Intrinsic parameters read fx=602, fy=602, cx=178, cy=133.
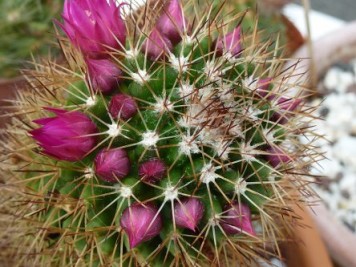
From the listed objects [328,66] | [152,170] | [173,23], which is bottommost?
[328,66]

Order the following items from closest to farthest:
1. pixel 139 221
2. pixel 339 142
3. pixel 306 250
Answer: pixel 139 221
pixel 306 250
pixel 339 142

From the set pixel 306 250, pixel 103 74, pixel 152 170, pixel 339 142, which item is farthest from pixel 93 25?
pixel 339 142

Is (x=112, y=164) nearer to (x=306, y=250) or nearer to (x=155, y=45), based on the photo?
(x=155, y=45)

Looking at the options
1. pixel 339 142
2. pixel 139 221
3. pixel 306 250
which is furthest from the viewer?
pixel 339 142

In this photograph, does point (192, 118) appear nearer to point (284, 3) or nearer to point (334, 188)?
point (334, 188)

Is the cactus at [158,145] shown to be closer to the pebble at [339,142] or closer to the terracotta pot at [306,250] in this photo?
the terracotta pot at [306,250]

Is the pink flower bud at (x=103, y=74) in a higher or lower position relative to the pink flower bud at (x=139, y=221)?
higher

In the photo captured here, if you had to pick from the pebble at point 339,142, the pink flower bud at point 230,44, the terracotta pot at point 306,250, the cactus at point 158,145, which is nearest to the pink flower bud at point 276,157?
the cactus at point 158,145

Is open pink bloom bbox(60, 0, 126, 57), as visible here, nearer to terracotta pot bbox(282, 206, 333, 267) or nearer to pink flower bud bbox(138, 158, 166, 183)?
pink flower bud bbox(138, 158, 166, 183)
